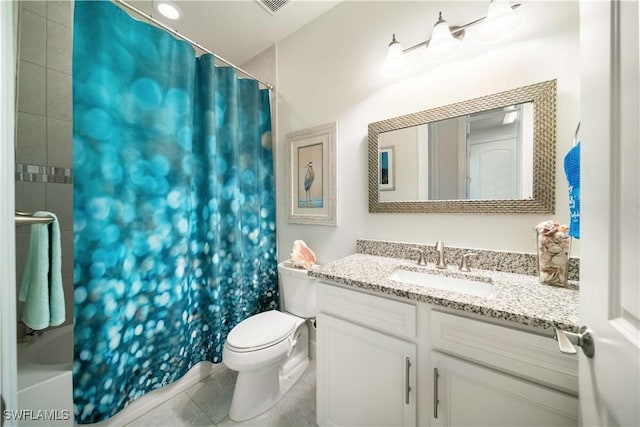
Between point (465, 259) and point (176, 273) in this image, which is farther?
point (176, 273)

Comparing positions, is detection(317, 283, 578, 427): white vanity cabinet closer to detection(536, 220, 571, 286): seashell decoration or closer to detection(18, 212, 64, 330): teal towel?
detection(536, 220, 571, 286): seashell decoration

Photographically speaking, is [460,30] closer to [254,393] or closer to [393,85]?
[393,85]

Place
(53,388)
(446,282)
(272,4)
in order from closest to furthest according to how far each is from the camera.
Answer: (53,388), (446,282), (272,4)

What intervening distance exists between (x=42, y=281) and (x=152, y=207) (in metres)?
0.49

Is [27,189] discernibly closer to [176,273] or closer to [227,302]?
[176,273]

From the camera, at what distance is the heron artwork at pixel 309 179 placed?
1.74m

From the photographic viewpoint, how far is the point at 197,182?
1488 mm

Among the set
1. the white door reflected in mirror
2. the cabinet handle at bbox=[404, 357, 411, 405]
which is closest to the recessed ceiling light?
the white door reflected in mirror

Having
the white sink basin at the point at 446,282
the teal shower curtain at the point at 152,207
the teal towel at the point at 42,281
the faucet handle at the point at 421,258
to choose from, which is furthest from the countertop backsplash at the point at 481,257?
the teal towel at the point at 42,281

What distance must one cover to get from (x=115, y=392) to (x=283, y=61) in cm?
238

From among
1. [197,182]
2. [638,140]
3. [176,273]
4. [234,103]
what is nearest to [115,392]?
[176,273]

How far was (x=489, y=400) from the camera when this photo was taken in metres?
0.75

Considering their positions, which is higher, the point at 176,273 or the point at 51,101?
the point at 51,101

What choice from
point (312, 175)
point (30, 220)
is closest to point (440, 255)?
point (312, 175)
